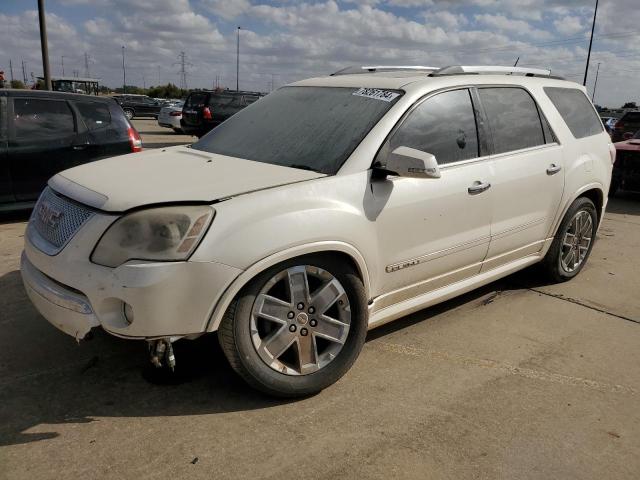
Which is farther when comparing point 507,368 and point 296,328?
point 507,368

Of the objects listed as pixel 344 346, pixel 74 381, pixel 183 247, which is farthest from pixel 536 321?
pixel 74 381

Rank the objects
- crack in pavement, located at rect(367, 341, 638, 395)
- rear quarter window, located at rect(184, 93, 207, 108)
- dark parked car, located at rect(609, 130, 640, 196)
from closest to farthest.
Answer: crack in pavement, located at rect(367, 341, 638, 395), dark parked car, located at rect(609, 130, 640, 196), rear quarter window, located at rect(184, 93, 207, 108)

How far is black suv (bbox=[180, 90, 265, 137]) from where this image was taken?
58.5 ft

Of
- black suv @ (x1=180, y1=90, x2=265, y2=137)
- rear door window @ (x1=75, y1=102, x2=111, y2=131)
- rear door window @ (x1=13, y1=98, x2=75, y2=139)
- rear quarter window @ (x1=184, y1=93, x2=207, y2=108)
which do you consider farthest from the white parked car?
rear door window @ (x1=13, y1=98, x2=75, y2=139)

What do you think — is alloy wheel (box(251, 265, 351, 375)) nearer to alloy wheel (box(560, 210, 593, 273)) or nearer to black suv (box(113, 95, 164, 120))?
alloy wheel (box(560, 210, 593, 273))

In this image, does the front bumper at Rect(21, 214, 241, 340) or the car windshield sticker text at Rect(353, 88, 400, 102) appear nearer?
the front bumper at Rect(21, 214, 241, 340)

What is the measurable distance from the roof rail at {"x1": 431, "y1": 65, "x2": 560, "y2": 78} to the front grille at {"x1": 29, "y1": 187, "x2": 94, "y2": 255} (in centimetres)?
242

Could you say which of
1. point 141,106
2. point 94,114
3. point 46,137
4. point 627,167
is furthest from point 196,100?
point 141,106

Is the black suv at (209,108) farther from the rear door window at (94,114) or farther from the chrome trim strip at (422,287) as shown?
the chrome trim strip at (422,287)

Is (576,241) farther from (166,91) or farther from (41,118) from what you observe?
(166,91)

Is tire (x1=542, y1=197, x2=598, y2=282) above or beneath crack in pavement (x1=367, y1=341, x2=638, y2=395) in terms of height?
above

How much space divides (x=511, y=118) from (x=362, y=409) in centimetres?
246

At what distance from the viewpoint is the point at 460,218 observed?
142 inches

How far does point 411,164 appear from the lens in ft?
9.92
